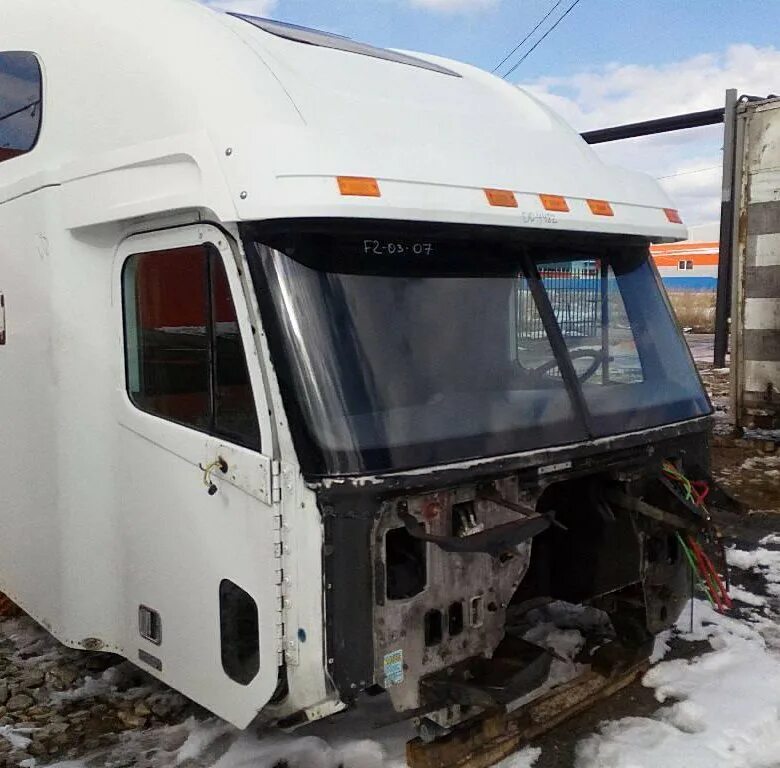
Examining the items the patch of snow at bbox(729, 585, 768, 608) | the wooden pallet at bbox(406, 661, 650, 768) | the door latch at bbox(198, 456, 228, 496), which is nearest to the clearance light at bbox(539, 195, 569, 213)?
the door latch at bbox(198, 456, 228, 496)

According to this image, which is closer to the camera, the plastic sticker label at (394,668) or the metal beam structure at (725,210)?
the plastic sticker label at (394,668)

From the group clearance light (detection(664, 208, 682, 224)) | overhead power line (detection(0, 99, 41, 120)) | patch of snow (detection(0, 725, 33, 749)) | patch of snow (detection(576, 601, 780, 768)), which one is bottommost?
patch of snow (detection(0, 725, 33, 749))

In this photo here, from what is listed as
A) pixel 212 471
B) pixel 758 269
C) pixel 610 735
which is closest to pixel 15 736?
pixel 212 471

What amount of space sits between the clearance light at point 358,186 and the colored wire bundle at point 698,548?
1730 mm

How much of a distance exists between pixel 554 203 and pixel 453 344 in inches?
26.2

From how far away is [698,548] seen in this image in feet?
12.1

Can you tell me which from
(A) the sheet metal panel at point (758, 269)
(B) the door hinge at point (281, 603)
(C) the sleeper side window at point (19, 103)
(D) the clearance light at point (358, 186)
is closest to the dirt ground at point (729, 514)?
(A) the sheet metal panel at point (758, 269)

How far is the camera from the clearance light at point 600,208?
130 inches

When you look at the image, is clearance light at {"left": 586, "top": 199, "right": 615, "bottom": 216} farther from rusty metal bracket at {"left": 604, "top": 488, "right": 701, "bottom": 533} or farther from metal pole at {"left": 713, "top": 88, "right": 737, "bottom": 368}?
metal pole at {"left": 713, "top": 88, "right": 737, "bottom": 368}

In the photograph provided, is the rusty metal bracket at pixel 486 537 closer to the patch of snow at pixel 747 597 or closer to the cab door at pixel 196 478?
the cab door at pixel 196 478

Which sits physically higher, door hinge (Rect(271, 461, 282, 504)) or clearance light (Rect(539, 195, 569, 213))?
clearance light (Rect(539, 195, 569, 213))

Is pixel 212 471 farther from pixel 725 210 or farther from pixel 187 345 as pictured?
pixel 725 210

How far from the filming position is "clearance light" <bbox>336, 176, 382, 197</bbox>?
264cm

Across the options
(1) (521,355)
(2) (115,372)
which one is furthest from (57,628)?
(1) (521,355)
